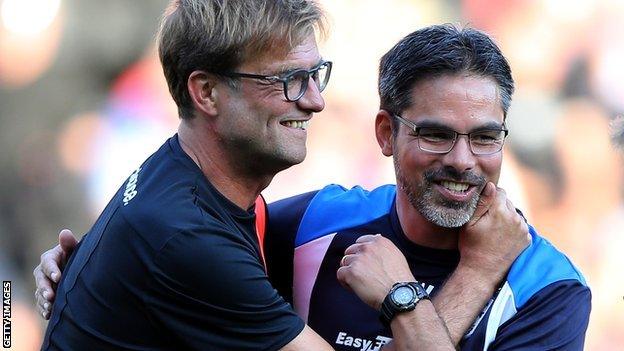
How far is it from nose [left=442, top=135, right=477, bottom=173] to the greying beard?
48 millimetres

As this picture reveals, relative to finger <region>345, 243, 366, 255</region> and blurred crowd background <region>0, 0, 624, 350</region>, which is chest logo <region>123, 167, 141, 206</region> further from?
blurred crowd background <region>0, 0, 624, 350</region>

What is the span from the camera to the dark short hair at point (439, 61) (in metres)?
3.40

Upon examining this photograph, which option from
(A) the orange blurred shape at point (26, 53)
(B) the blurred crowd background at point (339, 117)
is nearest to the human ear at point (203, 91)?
(B) the blurred crowd background at point (339, 117)

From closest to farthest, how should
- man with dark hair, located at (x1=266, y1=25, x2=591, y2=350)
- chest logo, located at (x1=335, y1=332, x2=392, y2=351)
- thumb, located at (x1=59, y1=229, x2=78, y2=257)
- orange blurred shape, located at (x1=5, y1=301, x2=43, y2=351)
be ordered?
man with dark hair, located at (x1=266, y1=25, x2=591, y2=350) → chest logo, located at (x1=335, y1=332, x2=392, y2=351) → thumb, located at (x1=59, y1=229, x2=78, y2=257) → orange blurred shape, located at (x1=5, y1=301, x2=43, y2=351)

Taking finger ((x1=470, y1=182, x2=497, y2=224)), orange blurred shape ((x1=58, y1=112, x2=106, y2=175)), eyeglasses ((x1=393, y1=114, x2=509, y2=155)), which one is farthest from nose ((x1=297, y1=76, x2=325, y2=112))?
orange blurred shape ((x1=58, y1=112, x2=106, y2=175))

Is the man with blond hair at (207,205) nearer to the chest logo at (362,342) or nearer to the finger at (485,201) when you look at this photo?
the chest logo at (362,342)

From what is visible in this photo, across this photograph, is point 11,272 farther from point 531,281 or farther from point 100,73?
point 531,281

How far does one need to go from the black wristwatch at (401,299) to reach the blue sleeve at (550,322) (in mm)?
275

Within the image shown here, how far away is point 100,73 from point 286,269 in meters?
3.30

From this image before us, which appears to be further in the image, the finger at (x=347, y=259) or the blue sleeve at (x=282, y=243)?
the blue sleeve at (x=282, y=243)

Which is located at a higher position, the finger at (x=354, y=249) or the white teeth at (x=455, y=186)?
the white teeth at (x=455, y=186)

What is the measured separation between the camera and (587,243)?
22.0 ft

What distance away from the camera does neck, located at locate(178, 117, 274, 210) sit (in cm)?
319

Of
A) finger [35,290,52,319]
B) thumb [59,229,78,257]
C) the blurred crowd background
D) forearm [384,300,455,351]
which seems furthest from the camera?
the blurred crowd background
